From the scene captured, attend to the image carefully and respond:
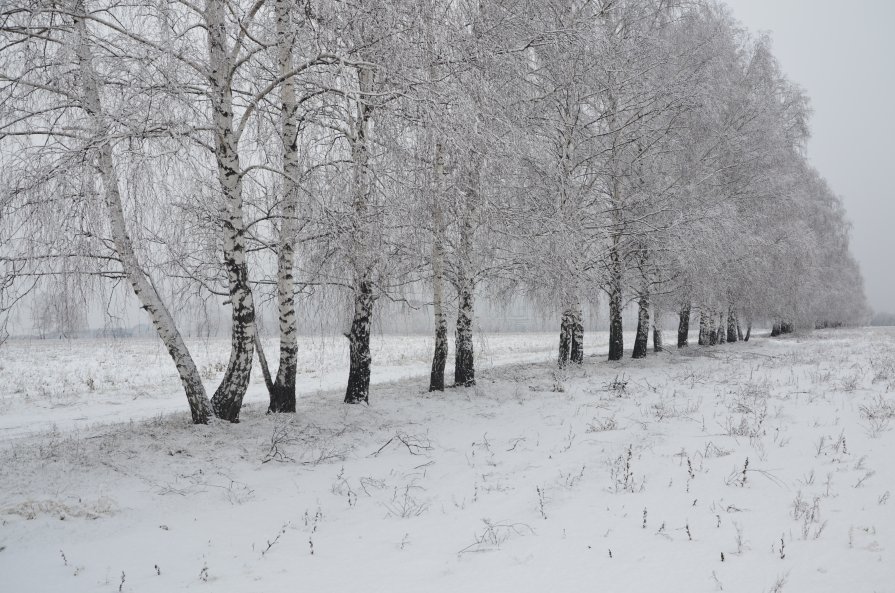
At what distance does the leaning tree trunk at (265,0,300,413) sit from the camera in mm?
7199

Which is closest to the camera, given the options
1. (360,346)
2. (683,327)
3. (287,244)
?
(287,244)

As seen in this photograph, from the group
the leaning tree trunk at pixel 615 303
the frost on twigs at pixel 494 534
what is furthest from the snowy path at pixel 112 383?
the frost on twigs at pixel 494 534

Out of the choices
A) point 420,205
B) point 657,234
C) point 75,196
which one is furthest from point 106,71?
point 657,234

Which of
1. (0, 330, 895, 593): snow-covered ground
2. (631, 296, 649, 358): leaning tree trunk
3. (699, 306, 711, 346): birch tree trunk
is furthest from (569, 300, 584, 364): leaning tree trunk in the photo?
(699, 306, 711, 346): birch tree trunk

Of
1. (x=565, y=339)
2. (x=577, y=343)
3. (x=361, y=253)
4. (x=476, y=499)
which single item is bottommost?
(x=476, y=499)

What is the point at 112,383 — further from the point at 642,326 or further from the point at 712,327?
the point at 712,327

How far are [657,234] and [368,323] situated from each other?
28.7 ft

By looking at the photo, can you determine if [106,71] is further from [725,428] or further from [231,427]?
[725,428]

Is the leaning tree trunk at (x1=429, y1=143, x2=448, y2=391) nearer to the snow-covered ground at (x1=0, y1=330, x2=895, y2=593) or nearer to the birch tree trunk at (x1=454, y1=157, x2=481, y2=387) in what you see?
the birch tree trunk at (x1=454, y1=157, x2=481, y2=387)

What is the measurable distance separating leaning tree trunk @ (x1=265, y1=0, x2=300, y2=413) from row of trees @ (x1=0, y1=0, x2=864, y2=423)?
1.4 inches

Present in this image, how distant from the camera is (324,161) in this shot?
6691mm

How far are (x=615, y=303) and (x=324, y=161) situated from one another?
10.4 meters

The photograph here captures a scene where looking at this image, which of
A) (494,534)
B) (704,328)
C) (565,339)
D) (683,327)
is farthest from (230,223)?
(704,328)

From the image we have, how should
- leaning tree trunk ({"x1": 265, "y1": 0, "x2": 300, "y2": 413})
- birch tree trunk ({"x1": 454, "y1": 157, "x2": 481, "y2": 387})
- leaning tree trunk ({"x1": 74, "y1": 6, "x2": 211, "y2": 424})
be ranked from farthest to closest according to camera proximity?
birch tree trunk ({"x1": 454, "y1": 157, "x2": 481, "y2": 387}) < leaning tree trunk ({"x1": 265, "y1": 0, "x2": 300, "y2": 413}) < leaning tree trunk ({"x1": 74, "y1": 6, "x2": 211, "y2": 424})
